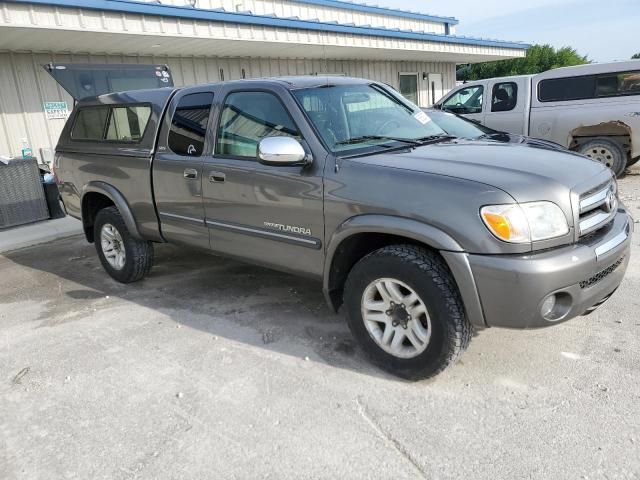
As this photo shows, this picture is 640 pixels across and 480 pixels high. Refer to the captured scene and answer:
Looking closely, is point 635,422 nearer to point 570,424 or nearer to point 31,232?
point 570,424

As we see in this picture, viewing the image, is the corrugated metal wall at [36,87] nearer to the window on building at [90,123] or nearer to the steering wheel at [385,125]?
the window on building at [90,123]

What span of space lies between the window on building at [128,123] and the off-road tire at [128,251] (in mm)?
733

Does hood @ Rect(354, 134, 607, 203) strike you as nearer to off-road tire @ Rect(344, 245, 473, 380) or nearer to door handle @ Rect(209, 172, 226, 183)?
off-road tire @ Rect(344, 245, 473, 380)

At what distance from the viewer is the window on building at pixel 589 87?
8625 mm

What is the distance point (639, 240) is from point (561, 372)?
331cm

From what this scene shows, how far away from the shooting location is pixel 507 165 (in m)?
3.06

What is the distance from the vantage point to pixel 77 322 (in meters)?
4.46

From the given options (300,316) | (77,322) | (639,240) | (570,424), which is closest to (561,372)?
(570,424)

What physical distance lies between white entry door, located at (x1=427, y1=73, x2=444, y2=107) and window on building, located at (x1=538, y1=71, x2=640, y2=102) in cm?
845

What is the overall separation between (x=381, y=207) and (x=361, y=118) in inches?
40.7

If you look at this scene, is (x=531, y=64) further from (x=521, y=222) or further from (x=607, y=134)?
(x=521, y=222)

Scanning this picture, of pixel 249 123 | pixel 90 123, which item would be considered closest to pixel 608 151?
pixel 249 123

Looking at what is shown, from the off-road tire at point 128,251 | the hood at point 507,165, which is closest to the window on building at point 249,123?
the hood at point 507,165

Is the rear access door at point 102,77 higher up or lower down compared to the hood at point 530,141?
higher up
